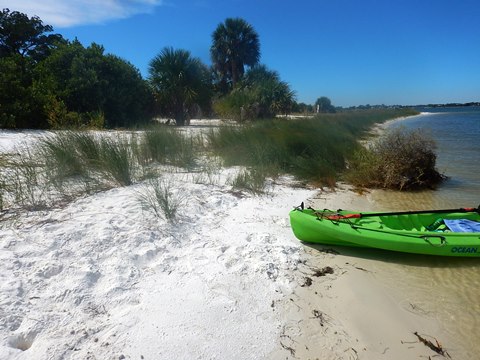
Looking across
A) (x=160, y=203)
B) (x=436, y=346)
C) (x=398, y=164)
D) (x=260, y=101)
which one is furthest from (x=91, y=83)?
(x=436, y=346)

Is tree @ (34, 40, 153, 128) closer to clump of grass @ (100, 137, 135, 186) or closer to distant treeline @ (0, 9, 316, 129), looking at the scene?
distant treeline @ (0, 9, 316, 129)

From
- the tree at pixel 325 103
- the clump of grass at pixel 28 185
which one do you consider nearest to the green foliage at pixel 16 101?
the clump of grass at pixel 28 185

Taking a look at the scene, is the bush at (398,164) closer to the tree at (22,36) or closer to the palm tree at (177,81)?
the palm tree at (177,81)

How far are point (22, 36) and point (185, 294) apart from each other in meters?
25.8

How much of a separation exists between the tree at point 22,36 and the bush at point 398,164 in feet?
68.8

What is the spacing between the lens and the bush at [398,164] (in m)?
8.14

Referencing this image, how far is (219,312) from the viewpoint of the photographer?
2965mm

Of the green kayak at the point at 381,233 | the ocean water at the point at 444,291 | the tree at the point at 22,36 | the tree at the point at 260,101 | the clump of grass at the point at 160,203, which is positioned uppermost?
the tree at the point at 22,36

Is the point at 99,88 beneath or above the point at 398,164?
above

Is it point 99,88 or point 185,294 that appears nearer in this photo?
point 185,294

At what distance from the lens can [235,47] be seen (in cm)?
3083

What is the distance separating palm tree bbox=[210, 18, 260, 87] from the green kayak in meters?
27.4

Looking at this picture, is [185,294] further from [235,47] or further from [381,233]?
[235,47]

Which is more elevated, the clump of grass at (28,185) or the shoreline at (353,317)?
the clump of grass at (28,185)
